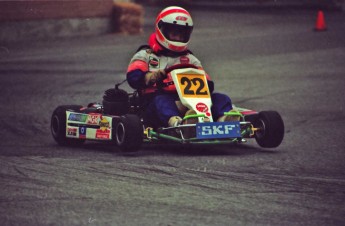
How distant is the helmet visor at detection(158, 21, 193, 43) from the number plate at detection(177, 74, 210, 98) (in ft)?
1.74

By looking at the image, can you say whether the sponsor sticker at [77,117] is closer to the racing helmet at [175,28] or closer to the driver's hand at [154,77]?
the driver's hand at [154,77]

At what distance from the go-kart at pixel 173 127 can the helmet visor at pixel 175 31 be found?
379 mm

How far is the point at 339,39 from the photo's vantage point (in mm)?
20578

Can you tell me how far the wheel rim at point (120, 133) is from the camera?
850cm

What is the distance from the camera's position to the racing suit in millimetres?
8852

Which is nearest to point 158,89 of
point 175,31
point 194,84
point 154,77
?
point 154,77

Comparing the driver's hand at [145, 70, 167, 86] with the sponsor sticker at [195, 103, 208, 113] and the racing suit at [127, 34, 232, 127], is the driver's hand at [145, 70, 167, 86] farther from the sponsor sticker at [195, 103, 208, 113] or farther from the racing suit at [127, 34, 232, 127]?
the sponsor sticker at [195, 103, 208, 113]

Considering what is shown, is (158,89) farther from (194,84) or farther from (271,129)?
(271,129)

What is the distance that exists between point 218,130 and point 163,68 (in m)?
1.17

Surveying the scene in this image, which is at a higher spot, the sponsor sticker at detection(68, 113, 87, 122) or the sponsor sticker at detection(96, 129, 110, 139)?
the sponsor sticker at detection(68, 113, 87, 122)

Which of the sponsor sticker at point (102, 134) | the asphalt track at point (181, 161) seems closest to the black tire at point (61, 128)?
the asphalt track at point (181, 161)

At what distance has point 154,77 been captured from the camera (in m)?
8.98

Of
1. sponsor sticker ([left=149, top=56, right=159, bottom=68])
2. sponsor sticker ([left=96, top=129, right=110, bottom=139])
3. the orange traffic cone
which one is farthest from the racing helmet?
the orange traffic cone

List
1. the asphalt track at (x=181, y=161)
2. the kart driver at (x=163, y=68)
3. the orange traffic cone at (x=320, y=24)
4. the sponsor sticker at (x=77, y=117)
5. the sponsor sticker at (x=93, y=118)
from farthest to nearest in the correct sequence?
the orange traffic cone at (x=320, y=24), the sponsor sticker at (x=77, y=117), the sponsor sticker at (x=93, y=118), the kart driver at (x=163, y=68), the asphalt track at (x=181, y=161)
